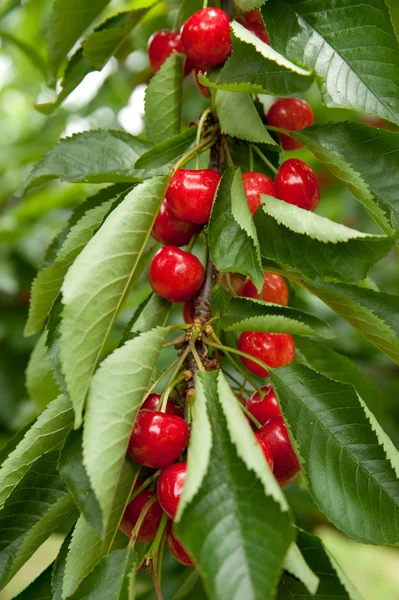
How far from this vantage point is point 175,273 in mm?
905

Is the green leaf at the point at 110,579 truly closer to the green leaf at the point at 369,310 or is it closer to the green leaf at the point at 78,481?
the green leaf at the point at 78,481

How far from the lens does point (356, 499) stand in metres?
0.76

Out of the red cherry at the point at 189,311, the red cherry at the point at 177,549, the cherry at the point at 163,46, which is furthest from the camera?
the cherry at the point at 163,46

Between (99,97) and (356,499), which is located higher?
(99,97)

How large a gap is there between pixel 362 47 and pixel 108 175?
1.24ft

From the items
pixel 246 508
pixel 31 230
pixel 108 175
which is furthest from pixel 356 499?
pixel 31 230

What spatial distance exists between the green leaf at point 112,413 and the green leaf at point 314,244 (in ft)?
0.69

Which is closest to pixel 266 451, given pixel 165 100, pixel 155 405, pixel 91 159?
pixel 155 405

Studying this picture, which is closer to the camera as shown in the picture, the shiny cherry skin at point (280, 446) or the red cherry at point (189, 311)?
the shiny cherry skin at point (280, 446)

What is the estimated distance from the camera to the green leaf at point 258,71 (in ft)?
2.45


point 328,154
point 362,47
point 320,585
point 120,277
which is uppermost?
point 362,47

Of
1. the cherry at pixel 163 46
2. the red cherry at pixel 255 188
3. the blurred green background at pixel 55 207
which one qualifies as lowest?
the blurred green background at pixel 55 207

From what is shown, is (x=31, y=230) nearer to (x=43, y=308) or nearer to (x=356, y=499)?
(x=43, y=308)

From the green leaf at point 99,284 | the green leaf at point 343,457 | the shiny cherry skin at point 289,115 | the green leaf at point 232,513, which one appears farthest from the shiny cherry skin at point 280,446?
the shiny cherry skin at point 289,115
